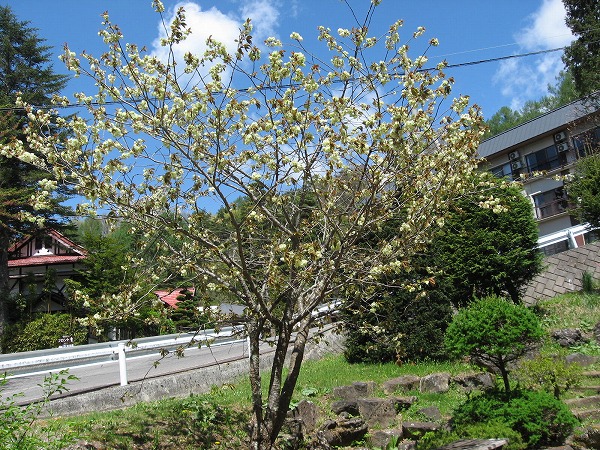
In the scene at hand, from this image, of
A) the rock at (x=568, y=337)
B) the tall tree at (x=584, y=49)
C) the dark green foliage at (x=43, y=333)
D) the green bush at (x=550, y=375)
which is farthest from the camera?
the tall tree at (x=584, y=49)

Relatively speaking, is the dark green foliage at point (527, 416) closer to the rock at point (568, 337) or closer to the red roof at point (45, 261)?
the rock at point (568, 337)

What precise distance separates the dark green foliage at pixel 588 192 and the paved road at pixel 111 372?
9.53 metres

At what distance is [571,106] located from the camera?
1366 inches

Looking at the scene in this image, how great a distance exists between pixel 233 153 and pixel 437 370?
6817 millimetres

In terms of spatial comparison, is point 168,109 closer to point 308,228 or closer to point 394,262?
point 308,228

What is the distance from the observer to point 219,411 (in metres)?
8.79

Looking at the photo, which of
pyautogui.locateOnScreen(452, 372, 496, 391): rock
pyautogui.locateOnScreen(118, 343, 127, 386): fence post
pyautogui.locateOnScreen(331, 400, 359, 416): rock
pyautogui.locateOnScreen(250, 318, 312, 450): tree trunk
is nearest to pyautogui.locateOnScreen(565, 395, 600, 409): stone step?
pyautogui.locateOnScreen(452, 372, 496, 391): rock

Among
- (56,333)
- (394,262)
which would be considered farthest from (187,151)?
(56,333)

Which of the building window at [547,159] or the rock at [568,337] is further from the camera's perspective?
the building window at [547,159]

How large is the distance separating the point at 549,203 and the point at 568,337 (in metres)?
25.8

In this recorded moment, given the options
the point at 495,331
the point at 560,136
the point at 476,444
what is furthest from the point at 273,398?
the point at 560,136

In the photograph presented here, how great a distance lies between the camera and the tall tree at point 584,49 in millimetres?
28594

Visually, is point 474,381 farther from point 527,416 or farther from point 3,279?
point 3,279

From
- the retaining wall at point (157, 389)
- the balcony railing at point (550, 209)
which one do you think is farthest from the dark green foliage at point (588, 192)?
the balcony railing at point (550, 209)
